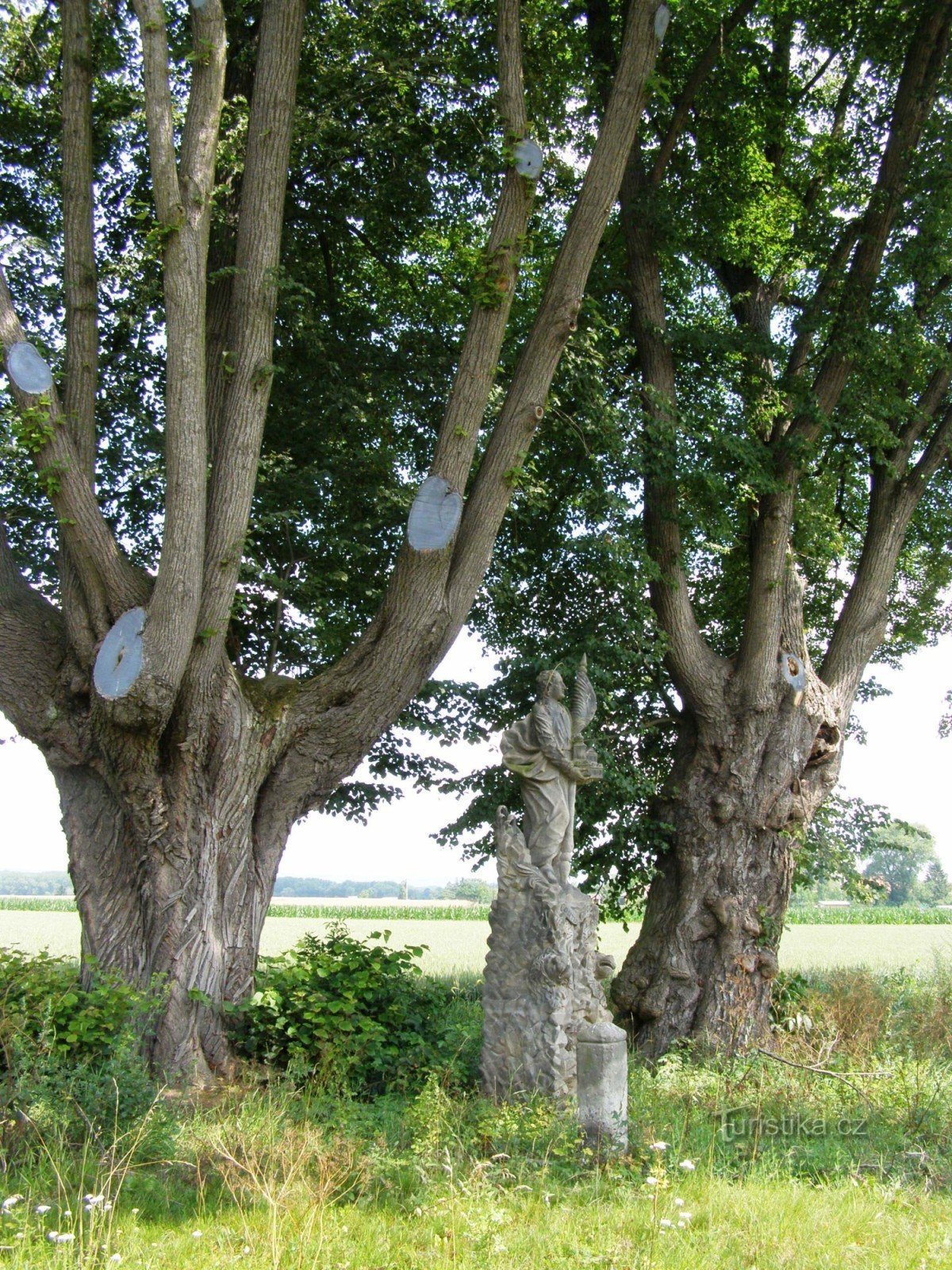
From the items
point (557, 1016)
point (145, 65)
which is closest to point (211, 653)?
point (557, 1016)

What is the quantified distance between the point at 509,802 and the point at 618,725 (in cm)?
150

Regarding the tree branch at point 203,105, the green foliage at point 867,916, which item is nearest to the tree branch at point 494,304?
the tree branch at point 203,105

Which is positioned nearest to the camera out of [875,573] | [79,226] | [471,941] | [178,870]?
[178,870]

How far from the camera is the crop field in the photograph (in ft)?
43.0

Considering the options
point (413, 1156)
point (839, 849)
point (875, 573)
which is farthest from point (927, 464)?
point (413, 1156)

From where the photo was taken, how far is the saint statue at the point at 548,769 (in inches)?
313

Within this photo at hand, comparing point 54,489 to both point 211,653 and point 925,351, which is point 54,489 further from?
point 925,351

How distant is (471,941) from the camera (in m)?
15.6

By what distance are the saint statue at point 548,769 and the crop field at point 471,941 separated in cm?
395

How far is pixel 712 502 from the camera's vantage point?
446 inches

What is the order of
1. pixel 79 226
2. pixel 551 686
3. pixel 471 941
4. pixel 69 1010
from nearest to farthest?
pixel 69 1010, pixel 79 226, pixel 551 686, pixel 471 941

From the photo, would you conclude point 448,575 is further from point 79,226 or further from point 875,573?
point 875,573

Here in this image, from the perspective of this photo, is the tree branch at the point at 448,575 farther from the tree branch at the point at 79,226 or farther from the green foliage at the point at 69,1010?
the tree branch at the point at 79,226

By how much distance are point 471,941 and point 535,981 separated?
9090 mm
